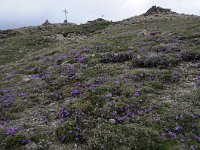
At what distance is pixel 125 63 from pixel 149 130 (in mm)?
9884

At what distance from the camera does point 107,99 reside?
14469mm

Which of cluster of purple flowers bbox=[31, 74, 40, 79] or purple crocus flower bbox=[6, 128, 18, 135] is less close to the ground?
cluster of purple flowers bbox=[31, 74, 40, 79]

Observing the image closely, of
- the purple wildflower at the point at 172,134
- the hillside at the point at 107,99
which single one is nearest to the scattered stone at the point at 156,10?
the hillside at the point at 107,99

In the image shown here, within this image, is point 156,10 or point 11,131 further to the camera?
point 156,10

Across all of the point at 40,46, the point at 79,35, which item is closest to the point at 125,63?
the point at 40,46

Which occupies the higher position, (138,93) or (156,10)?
(156,10)

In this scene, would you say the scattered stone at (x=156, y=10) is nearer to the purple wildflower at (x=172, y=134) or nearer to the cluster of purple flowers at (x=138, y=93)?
the cluster of purple flowers at (x=138, y=93)

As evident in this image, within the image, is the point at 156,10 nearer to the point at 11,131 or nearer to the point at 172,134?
the point at 172,134

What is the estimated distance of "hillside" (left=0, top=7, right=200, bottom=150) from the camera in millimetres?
11422

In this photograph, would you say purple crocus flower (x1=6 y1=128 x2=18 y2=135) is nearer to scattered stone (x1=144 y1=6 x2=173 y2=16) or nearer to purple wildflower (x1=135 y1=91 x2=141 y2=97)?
purple wildflower (x1=135 y1=91 x2=141 y2=97)

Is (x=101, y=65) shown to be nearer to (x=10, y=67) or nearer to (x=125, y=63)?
(x=125, y=63)

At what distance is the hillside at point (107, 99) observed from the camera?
450 inches

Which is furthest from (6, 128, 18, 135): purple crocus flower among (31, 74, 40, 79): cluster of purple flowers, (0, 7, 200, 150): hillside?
(31, 74, 40, 79): cluster of purple flowers

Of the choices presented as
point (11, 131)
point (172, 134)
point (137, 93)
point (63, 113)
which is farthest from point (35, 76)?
point (172, 134)
